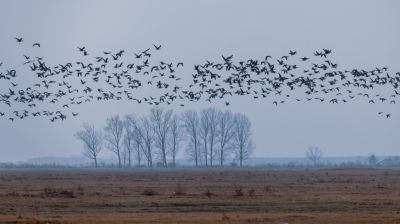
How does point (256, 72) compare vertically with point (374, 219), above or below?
above

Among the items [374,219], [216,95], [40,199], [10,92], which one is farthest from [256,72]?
[40,199]

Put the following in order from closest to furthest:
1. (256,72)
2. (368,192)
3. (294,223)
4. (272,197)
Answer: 1. (294,223)
2. (256,72)
3. (272,197)
4. (368,192)

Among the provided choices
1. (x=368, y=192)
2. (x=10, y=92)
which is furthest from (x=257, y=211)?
(x=368, y=192)

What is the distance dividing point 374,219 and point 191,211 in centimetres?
1084

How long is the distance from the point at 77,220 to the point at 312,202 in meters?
17.8

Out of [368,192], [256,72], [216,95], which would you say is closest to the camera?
[256,72]

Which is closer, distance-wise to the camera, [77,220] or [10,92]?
[77,220]

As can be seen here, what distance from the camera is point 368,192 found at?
61688 millimetres

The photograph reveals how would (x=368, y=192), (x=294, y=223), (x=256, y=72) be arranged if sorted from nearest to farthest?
(x=294, y=223), (x=256, y=72), (x=368, y=192)

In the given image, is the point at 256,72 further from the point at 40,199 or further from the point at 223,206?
the point at 40,199

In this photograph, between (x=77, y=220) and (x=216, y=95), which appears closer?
(x=77, y=220)

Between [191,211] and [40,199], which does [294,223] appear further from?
[40,199]

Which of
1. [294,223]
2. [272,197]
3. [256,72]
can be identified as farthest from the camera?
[272,197]

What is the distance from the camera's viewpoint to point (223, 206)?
4788cm
